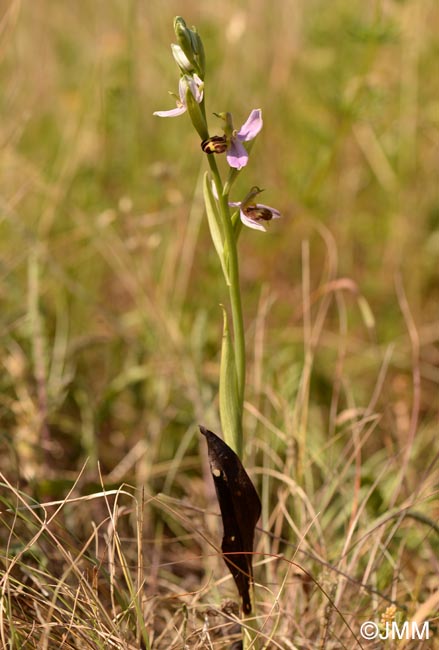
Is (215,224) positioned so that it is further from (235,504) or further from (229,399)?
(235,504)

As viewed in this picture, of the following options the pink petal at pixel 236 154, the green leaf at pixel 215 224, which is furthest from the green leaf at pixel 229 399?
the pink petal at pixel 236 154

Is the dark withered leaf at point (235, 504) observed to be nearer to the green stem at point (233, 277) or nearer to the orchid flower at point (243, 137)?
the green stem at point (233, 277)

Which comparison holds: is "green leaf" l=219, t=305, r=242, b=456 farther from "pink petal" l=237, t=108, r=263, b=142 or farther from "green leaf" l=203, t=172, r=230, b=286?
"pink petal" l=237, t=108, r=263, b=142

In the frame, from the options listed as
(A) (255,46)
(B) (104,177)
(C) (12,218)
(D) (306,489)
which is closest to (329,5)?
(A) (255,46)

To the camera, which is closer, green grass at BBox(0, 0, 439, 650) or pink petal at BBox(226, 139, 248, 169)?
pink petal at BBox(226, 139, 248, 169)

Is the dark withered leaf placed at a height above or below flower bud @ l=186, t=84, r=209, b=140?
below

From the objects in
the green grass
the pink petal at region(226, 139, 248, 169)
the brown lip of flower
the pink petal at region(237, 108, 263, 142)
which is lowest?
the green grass

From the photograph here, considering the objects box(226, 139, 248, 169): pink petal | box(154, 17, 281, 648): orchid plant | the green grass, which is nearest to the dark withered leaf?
box(154, 17, 281, 648): orchid plant

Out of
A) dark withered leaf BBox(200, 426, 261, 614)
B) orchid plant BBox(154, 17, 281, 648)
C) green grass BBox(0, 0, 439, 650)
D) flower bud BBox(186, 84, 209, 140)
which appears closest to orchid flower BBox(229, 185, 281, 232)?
orchid plant BBox(154, 17, 281, 648)
